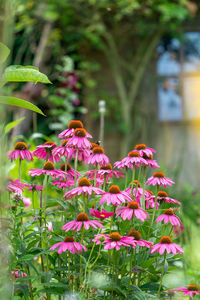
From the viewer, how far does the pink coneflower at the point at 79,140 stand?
0.98 metres

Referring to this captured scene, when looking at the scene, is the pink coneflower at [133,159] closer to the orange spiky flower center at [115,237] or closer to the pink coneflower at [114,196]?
the pink coneflower at [114,196]

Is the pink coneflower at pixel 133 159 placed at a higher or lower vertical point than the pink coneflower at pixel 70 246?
higher

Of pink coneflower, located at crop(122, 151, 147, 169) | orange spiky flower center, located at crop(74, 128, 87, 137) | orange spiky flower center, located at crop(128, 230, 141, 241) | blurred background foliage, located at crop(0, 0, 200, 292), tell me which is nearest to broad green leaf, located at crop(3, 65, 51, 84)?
orange spiky flower center, located at crop(74, 128, 87, 137)

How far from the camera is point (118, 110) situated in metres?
5.34

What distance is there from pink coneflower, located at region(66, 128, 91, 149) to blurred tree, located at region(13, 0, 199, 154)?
4169 mm

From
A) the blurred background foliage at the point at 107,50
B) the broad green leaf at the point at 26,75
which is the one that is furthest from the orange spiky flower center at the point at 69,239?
the blurred background foliage at the point at 107,50

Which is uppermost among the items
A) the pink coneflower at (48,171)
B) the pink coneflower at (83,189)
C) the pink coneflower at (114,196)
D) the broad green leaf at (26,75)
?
the broad green leaf at (26,75)

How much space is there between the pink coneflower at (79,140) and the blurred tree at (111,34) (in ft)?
13.7

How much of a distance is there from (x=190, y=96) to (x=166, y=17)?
1.16 metres

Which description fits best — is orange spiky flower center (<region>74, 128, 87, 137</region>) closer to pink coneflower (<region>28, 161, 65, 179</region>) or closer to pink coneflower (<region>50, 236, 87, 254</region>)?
pink coneflower (<region>28, 161, 65, 179</region>)

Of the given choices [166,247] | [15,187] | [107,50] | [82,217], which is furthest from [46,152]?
[107,50]

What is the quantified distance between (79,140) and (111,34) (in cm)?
472

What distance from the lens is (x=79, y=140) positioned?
0.99 metres

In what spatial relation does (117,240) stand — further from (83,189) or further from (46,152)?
(46,152)
